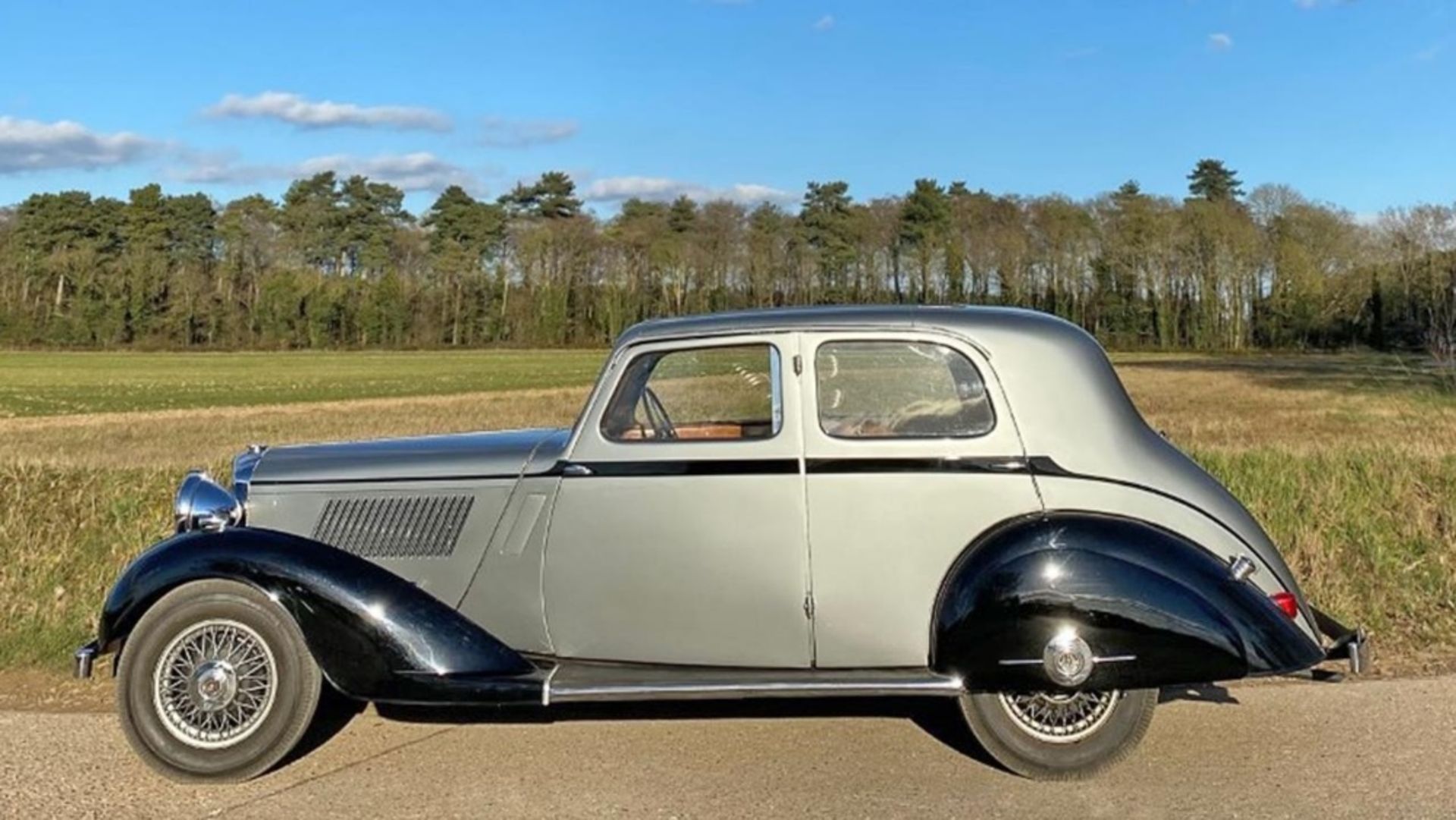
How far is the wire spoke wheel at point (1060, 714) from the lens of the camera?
388 centimetres

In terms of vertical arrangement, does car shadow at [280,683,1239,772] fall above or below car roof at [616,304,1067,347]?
below

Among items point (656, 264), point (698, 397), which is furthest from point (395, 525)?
point (656, 264)

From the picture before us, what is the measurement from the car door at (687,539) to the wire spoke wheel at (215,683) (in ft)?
3.67

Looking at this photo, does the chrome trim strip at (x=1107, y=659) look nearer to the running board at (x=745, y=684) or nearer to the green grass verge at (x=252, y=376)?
the running board at (x=745, y=684)

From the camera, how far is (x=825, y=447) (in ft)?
12.6

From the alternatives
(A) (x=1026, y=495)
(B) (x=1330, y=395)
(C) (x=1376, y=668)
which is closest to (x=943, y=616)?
(A) (x=1026, y=495)

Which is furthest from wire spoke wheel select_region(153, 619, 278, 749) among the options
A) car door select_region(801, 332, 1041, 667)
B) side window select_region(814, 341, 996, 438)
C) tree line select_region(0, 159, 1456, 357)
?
tree line select_region(0, 159, 1456, 357)

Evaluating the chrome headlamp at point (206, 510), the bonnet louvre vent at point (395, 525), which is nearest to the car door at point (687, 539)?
the bonnet louvre vent at point (395, 525)

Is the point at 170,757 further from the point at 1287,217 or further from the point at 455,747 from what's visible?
the point at 1287,217

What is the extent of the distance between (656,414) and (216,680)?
6.27 feet

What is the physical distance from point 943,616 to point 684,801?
1091 millimetres

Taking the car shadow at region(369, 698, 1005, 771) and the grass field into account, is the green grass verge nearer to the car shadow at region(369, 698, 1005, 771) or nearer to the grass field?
the grass field

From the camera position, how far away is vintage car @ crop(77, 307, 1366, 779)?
366 centimetres

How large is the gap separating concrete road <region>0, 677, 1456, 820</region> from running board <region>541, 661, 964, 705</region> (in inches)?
13.1
